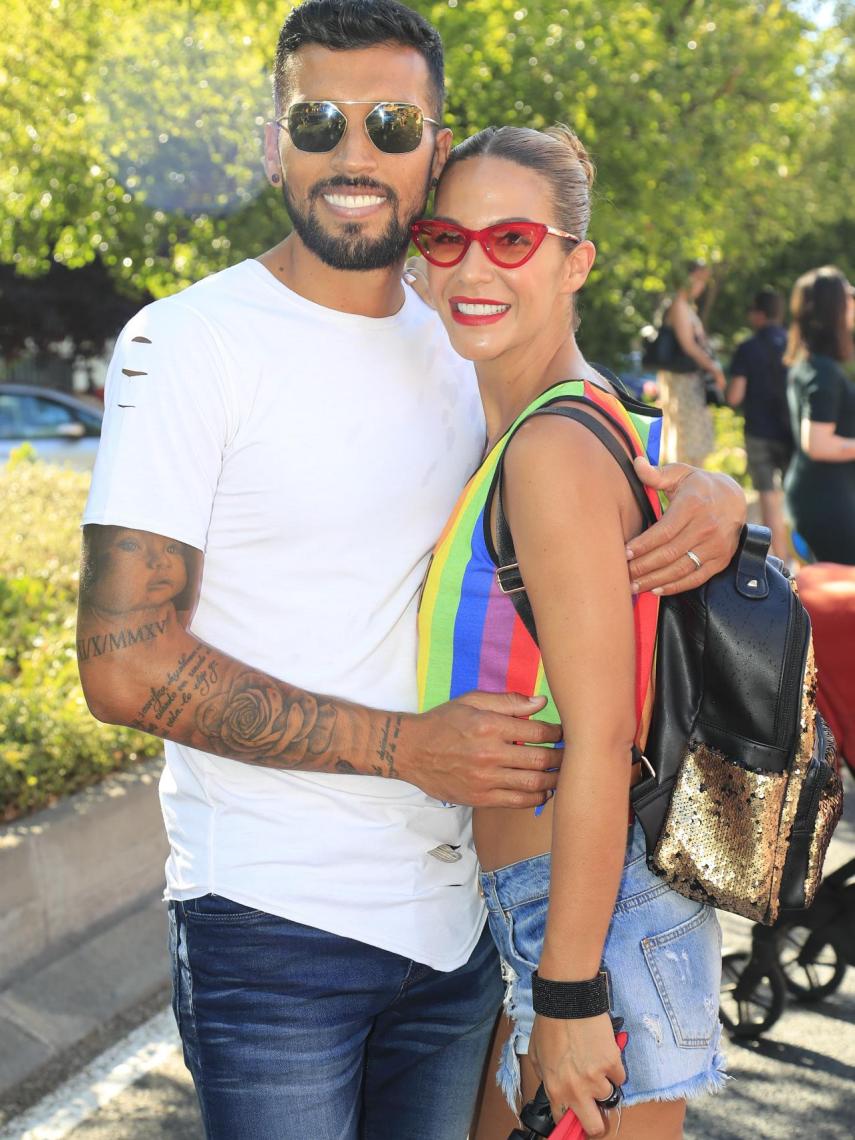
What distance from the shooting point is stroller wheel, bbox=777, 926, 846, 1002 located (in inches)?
152

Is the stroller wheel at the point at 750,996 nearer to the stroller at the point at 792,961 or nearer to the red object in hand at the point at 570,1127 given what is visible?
the stroller at the point at 792,961

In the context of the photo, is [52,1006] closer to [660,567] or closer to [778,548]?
[660,567]

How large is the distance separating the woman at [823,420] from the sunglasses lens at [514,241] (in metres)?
4.21

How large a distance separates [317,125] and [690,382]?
390 inches

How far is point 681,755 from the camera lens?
196 cm

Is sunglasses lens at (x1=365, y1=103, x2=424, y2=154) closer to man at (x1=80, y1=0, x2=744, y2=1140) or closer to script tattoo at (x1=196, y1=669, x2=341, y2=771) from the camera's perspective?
man at (x1=80, y1=0, x2=744, y2=1140)

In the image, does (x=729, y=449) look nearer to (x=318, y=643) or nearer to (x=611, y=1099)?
(x=318, y=643)

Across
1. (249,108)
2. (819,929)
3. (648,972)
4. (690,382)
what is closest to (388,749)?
(648,972)

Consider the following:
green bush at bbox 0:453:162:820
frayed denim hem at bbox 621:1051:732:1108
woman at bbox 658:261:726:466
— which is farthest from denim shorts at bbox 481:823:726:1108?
woman at bbox 658:261:726:466

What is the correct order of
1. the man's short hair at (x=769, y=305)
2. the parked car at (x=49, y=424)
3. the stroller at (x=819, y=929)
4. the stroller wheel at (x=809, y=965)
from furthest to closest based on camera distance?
the parked car at (x=49, y=424) → the man's short hair at (x=769, y=305) → the stroller wheel at (x=809, y=965) → the stroller at (x=819, y=929)

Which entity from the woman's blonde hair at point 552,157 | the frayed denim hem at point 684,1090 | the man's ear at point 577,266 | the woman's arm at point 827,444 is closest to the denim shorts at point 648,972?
the frayed denim hem at point 684,1090

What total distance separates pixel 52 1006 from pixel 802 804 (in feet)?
8.52

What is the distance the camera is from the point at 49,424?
14.3 meters

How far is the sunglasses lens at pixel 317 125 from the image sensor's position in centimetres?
221
